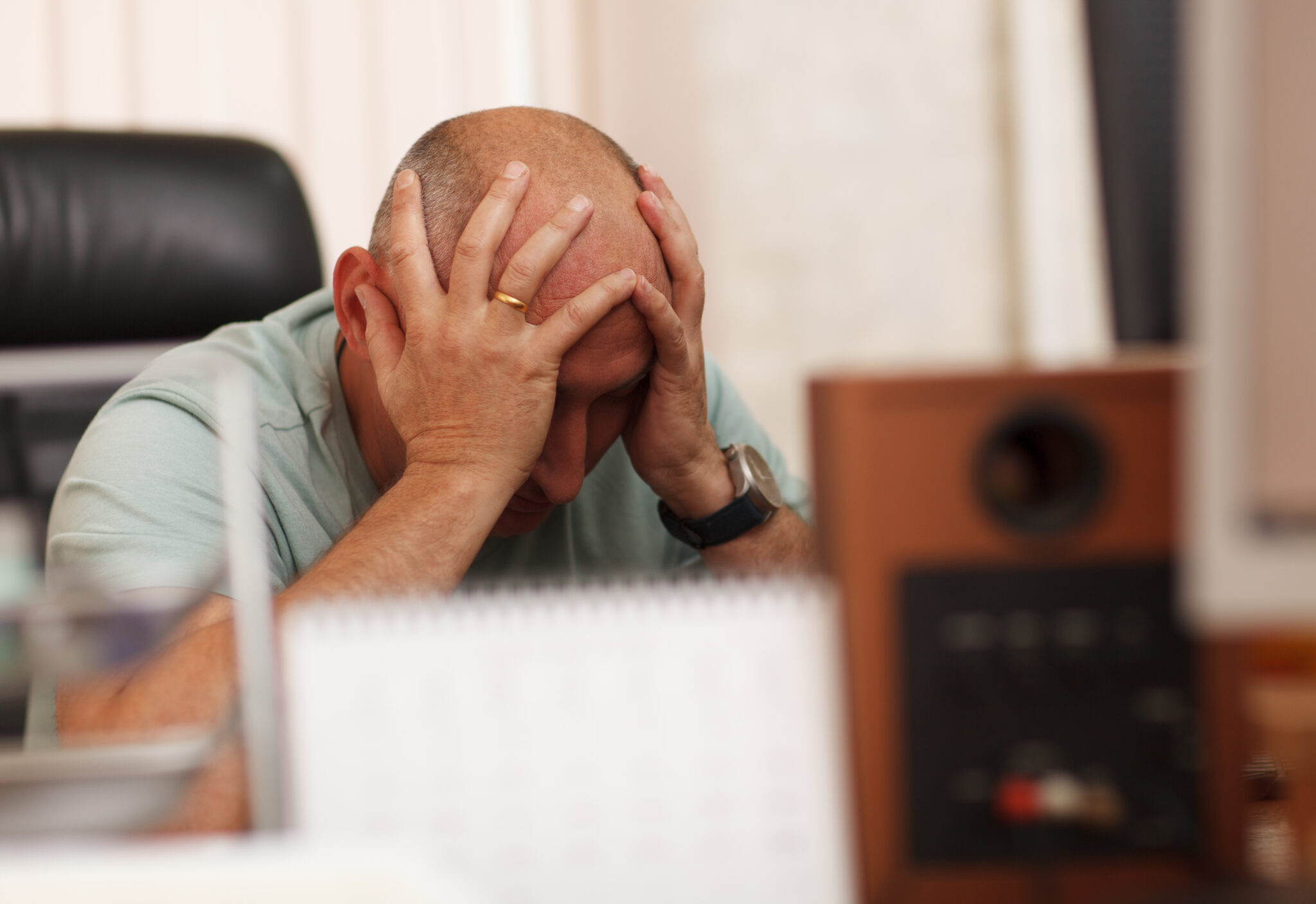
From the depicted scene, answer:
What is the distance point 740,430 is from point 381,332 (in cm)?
51

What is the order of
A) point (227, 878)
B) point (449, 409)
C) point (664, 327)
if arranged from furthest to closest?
point (664, 327) < point (449, 409) < point (227, 878)

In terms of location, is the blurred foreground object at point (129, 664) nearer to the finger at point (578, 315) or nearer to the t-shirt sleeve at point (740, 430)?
the finger at point (578, 315)

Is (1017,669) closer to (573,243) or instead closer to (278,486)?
(573,243)

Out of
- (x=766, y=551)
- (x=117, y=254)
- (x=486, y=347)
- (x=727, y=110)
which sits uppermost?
(x=727, y=110)

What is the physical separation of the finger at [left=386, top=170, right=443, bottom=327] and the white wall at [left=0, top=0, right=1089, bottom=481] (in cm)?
106

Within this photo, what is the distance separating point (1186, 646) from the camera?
365mm

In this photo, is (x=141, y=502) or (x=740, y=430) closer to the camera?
(x=141, y=502)

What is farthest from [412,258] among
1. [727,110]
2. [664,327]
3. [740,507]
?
[727,110]

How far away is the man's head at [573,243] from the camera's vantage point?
80 cm

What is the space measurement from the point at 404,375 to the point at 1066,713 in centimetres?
55

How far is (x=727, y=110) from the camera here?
1844 mm

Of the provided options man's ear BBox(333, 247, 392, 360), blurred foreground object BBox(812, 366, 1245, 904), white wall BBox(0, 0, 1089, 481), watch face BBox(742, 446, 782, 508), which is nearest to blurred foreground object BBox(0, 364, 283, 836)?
blurred foreground object BBox(812, 366, 1245, 904)

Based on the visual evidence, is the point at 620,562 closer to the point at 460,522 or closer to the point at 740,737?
the point at 460,522

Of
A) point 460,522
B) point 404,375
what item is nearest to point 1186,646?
point 460,522
